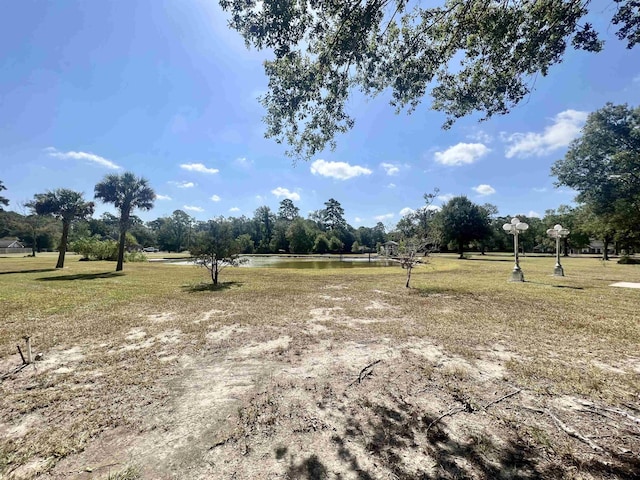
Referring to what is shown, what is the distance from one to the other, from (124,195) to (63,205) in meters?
4.29

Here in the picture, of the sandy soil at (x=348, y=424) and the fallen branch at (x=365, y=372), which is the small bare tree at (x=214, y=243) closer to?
the sandy soil at (x=348, y=424)

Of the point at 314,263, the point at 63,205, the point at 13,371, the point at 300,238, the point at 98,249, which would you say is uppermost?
the point at 63,205

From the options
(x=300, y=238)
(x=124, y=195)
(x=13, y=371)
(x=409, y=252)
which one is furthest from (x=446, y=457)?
(x=300, y=238)

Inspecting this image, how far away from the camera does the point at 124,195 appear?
19.5m

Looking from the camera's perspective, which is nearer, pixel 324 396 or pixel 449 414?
pixel 449 414

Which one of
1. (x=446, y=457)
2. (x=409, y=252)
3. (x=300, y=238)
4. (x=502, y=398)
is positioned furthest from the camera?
(x=300, y=238)

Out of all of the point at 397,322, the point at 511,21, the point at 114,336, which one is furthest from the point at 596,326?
the point at 114,336

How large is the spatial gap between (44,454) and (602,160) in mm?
26877

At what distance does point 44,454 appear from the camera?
2.35 m

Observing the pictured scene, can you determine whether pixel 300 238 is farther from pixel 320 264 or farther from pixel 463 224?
pixel 463 224

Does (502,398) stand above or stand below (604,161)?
below

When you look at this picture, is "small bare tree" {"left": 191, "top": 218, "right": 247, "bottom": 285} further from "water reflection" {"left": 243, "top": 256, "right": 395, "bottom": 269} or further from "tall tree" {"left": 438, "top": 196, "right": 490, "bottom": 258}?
"tall tree" {"left": 438, "top": 196, "right": 490, "bottom": 258}

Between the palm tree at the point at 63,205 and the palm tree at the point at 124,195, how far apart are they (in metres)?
2.13

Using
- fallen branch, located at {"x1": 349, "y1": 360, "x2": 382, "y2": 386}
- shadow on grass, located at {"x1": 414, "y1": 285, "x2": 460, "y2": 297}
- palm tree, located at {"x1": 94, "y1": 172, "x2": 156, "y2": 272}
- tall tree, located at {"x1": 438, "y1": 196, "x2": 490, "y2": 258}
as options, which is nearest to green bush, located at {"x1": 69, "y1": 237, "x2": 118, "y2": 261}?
palm tree, located at {"x1": 94, "y1": 172, "x2": 156, "y2": 272}
